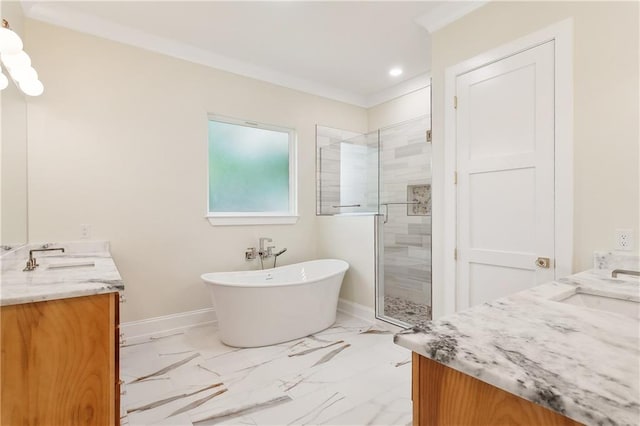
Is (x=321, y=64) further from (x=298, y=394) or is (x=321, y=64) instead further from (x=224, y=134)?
(x=298, y=394)

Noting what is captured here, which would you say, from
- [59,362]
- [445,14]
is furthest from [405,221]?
[59,362]

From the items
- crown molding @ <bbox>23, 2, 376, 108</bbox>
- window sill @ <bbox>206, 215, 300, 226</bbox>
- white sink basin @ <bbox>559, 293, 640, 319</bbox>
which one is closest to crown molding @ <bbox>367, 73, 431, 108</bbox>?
crown molding @ <bbox>23, 2, 376, 108</bbox>

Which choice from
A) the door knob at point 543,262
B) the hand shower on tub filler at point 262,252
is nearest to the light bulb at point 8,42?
the hand shower on tub filler at point 262,252

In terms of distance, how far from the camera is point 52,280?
1394 millimetres

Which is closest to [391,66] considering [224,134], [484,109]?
[484,109]

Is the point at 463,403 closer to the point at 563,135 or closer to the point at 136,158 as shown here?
the point at 563,135

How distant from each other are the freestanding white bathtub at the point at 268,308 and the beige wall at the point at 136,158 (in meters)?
0.49

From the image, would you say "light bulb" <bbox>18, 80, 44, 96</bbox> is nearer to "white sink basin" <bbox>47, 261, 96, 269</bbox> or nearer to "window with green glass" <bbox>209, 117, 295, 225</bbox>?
"white sink basin" <bbox>47, 261, 96, 269</bbox>

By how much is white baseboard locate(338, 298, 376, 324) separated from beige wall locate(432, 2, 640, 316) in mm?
1889

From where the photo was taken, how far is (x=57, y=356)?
118cm

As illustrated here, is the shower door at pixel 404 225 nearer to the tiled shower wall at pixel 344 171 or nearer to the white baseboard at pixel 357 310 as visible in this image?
the white baseboard at pixel 357 310

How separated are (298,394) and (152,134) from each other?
2497 millimetres

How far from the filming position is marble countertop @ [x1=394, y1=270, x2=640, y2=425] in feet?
1.62

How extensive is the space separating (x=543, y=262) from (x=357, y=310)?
1.92 meters
